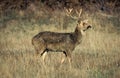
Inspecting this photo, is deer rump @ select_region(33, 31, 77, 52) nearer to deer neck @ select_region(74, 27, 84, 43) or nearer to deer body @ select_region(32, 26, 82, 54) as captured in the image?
deer body @ select_region(32, 26, 82, 54)

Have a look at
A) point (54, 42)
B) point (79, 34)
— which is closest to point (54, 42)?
point (54, 42)

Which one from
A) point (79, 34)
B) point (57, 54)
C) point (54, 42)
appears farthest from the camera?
point (57, 54)

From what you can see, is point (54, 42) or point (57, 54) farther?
point (57, 54)

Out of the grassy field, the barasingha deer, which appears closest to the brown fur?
the barasingha deer

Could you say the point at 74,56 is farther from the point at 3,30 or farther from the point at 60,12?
the point at 60,12

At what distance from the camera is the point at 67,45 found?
10.1 meters

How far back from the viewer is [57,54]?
10.8 meters

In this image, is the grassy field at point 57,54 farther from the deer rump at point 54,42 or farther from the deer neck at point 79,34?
the deer neck at point 79,34

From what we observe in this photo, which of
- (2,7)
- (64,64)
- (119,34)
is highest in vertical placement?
(64,64)

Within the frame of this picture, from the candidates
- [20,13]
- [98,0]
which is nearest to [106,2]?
[98,0]

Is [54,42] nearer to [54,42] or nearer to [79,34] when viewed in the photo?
[54,42]

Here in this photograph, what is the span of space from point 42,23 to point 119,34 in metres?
3.27

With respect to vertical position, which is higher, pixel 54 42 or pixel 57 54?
pixel 54 42

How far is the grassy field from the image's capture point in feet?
29.9
